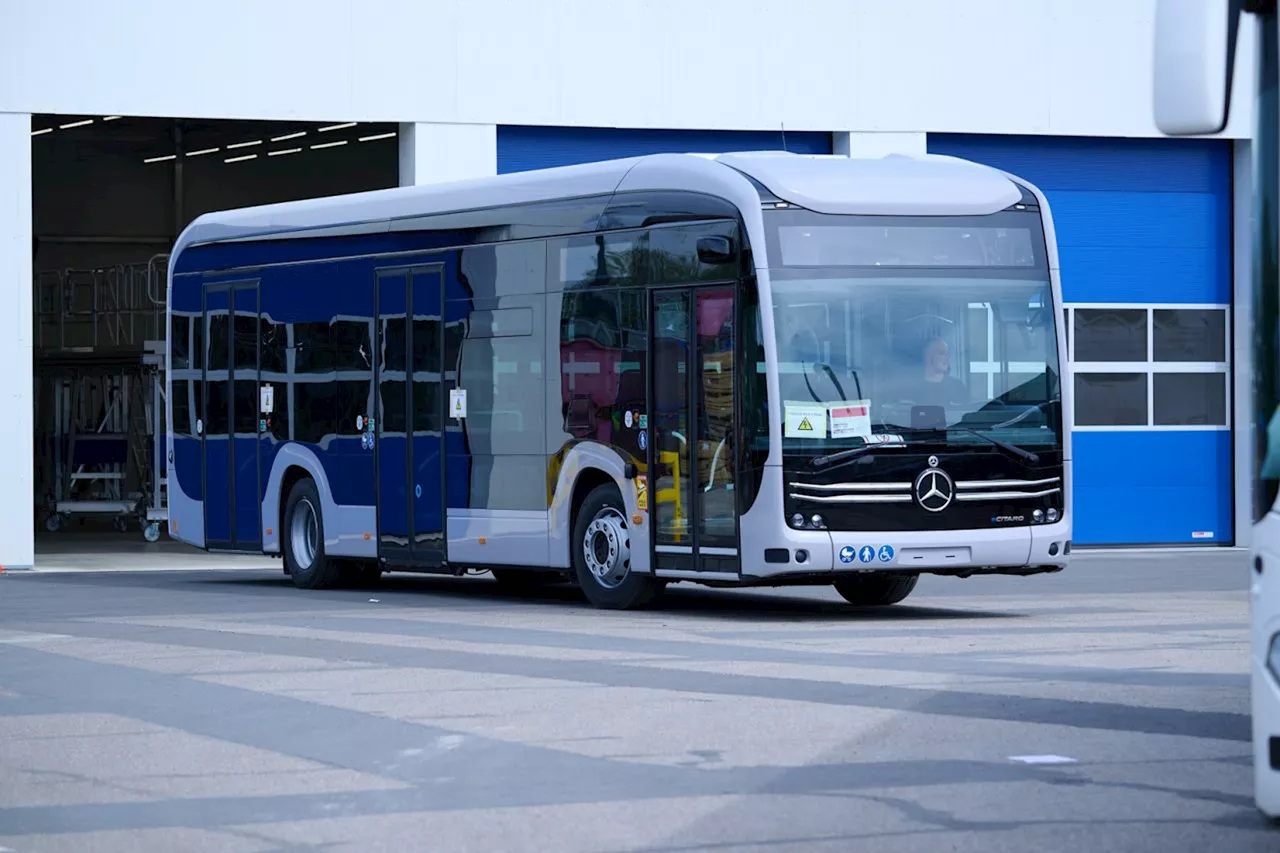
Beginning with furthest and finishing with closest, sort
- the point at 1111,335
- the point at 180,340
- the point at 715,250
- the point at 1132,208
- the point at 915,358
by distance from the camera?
the point at 1132,208 < the point at 1111,335 < the point at 180,340 < the point at 715,250 < the point at 915,358

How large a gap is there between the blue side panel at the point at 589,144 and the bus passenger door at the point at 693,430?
9304 millimetres

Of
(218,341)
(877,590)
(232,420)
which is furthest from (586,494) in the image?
(218,341)

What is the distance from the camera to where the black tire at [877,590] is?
18078mm

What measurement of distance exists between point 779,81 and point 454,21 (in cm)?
356

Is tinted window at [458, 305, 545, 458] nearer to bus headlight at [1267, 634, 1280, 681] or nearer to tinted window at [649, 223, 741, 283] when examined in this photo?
tinted window at [649, 223, 741, 283]

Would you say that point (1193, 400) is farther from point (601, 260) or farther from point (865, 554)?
point (865, 554)

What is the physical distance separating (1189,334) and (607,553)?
1247cm

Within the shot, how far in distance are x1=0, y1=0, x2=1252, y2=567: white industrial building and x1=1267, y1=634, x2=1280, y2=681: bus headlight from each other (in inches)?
744

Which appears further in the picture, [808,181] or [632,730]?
[808,181]

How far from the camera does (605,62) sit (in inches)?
1031

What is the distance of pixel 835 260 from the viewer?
16.4m

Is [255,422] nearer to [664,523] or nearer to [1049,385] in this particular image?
[664,523]

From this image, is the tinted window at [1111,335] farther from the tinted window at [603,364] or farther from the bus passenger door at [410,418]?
the tinted window at [603,364]

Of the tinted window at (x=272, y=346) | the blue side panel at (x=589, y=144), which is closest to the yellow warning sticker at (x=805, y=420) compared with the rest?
the tinted window at (x=272, y=346)
